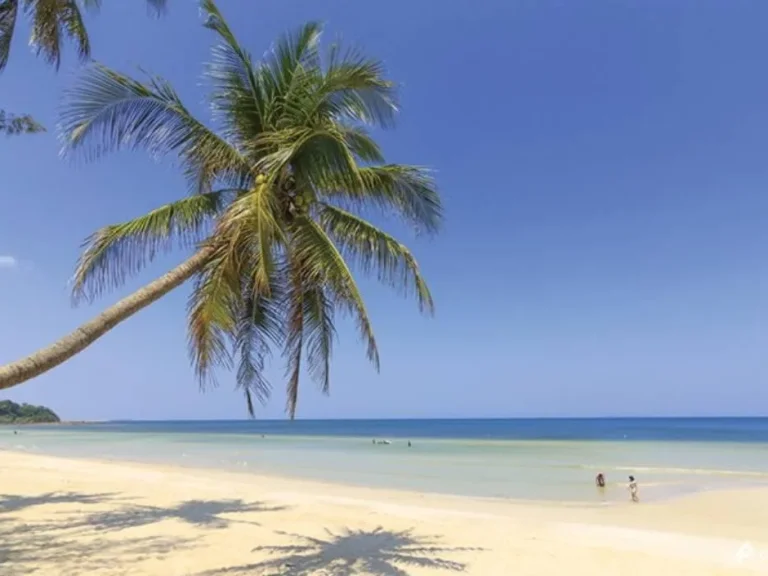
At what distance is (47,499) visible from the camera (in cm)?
1005

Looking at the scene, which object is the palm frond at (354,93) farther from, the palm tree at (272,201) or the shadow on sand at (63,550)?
the shadow on sand at (63,550)

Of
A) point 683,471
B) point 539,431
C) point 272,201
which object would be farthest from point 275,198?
point 539,431

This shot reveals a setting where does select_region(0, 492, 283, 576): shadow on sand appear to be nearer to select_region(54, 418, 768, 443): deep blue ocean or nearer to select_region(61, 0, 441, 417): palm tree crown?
select_region(61, 0, 441, 417): palm tree crown

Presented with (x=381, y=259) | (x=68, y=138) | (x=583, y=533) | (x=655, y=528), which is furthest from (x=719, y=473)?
(x=68, y=138)

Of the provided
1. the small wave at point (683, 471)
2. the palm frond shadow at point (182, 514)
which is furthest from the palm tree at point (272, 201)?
the small wave at point (683, 471)

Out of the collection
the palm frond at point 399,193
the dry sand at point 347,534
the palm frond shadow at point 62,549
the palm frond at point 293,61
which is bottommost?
the dry sand at point 347,534

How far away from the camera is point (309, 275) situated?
19.2 feet

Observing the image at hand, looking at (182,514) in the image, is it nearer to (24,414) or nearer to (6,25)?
(6,25)

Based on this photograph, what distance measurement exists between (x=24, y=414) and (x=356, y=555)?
456ft

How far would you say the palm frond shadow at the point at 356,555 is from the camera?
5.76m

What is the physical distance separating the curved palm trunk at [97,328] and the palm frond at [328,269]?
970 millimetres

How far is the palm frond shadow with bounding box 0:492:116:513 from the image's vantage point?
915 cm

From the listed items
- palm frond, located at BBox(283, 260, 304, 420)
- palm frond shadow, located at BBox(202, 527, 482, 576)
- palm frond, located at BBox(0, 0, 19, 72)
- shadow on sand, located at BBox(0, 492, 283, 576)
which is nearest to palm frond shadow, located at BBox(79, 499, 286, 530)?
shadow on sand, located at BBox(0, 492, 283, 576)

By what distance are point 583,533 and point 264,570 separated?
18.4 ft
